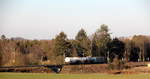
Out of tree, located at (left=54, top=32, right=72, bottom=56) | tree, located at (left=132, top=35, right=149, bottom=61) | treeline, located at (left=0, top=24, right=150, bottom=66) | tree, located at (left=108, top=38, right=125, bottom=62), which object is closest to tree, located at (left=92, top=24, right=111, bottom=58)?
treeline, located at (left=0, top=24, right=150, bottom=66)

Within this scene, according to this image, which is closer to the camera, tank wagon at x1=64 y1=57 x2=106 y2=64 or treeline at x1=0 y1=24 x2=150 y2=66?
tank wagon at x1=64 y1=57 x2=106 y2=64

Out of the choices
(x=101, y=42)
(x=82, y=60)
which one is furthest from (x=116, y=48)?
(x=82, y=60)

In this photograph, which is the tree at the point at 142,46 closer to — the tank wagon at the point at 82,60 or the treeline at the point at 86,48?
the treeline at the point at 86,48

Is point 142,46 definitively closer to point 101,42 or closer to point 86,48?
point 101,42

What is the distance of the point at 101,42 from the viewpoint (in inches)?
4006

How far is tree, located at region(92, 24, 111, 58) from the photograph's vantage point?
101994 mm

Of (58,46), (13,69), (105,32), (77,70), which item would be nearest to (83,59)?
(58,46)

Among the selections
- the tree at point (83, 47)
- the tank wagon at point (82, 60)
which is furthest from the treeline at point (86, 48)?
the tank wagon at point (82, 60)

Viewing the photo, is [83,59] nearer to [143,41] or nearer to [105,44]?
[105,44]

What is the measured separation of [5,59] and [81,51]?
2571 cm

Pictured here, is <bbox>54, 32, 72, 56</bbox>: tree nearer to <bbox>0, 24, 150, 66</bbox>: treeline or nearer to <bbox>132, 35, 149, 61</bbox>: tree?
<bbox>0, 24, 150, 66</bbox>: treeline

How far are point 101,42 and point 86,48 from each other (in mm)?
4533

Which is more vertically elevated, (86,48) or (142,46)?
(142,46)

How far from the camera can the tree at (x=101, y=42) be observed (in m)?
102
